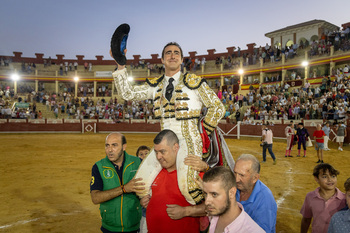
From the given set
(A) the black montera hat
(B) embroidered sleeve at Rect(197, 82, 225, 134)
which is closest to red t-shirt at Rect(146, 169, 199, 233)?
(B) embroidered sleeve at Rect(197, 82, 225, 134)

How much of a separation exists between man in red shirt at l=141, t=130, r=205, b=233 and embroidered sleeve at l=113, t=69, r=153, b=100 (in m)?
0.84

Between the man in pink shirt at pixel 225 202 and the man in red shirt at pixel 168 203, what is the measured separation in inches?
14.7

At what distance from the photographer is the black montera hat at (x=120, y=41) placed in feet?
8.43

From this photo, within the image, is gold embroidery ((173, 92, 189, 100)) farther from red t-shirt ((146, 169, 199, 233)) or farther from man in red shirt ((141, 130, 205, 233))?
red t-shirt ((146, 169, 199, 233))

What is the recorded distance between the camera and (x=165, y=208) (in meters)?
2.06

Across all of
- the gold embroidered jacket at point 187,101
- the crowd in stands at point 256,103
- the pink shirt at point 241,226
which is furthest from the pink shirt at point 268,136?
the pink shirt at point 241,226

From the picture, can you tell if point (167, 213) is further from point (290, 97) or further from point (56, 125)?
point (56, 125)

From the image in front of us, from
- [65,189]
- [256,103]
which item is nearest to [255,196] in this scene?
[65,189]

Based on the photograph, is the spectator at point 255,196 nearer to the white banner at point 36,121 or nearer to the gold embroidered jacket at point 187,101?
the gold embroidered jacket at point 187,101

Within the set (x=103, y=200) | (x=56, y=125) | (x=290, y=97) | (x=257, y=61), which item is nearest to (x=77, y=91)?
(x=56, y=125)

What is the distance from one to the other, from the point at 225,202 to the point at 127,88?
1592mm

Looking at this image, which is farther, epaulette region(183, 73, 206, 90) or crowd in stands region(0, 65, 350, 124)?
crowd in stands region(0, 65, 350, 124)

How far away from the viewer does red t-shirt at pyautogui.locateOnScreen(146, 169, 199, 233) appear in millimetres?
2049

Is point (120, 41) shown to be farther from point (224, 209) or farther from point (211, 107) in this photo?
point (224, 209)
